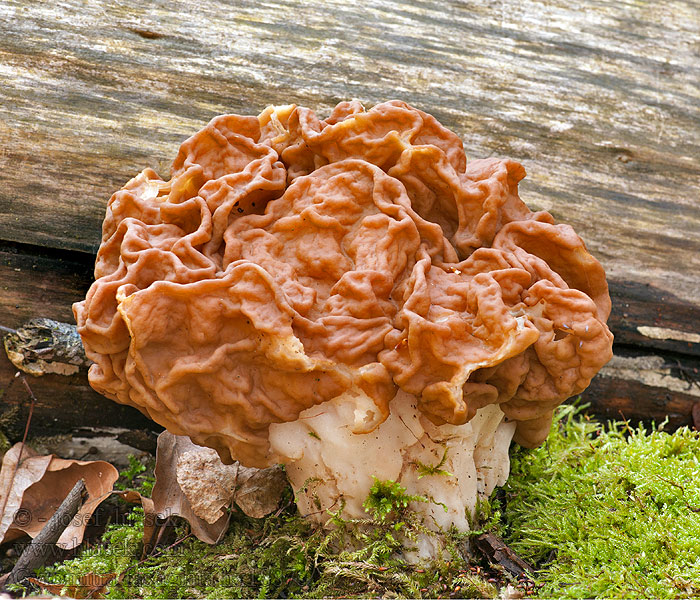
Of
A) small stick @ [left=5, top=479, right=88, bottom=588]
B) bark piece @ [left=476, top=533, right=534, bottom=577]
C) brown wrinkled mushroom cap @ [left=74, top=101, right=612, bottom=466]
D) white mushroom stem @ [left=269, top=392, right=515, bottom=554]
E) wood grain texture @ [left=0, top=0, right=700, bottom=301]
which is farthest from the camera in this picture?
wood grain texture @ [left=0, top=0, right=700, bottom=301]

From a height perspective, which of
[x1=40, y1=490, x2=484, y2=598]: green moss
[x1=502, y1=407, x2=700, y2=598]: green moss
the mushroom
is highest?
the mushroom

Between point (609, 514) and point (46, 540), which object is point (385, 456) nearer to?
point (609, 514)

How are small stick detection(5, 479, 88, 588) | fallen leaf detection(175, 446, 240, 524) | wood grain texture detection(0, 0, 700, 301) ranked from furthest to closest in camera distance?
wood grain texture detection(0, 0, 700, 301)
fallen leaf detection(175, 446, 240, 524)
small stick detection(5, 479, 88, 588)

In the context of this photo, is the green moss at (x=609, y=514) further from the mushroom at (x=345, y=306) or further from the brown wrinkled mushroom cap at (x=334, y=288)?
the brown wrinkled mushroom cap at (x=334, y=288)

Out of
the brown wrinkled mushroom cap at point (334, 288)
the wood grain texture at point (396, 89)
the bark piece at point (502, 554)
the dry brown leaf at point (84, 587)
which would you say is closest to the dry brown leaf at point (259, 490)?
the brown wrinkled mushroom cap at point (334, 288)

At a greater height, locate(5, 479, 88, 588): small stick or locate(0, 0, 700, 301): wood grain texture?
locate(0, 0, 700, 301): wood grain texture

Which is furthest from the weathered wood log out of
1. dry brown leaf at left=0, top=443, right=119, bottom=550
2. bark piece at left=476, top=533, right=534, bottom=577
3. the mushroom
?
bark piece at left=476, top=533, right=534, bottom=577

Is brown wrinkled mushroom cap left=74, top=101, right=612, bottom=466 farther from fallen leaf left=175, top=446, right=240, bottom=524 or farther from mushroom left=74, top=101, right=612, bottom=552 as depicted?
fallen leaf left=175, top=446, right=240, bottom=524
